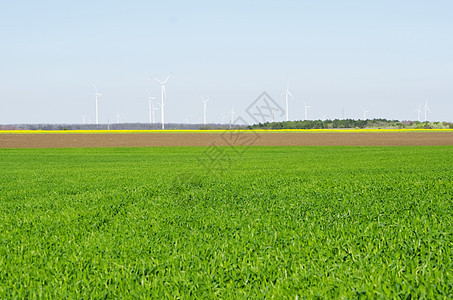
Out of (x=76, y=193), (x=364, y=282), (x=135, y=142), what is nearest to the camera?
(x=364, y=282)

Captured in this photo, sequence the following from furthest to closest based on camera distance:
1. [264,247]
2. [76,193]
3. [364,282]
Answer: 1. [76,193]
2. [264,247]
3. [364,282]

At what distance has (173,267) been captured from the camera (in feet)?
21.6

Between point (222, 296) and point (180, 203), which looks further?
point (180, 203)

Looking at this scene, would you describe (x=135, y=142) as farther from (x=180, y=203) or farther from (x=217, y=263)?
(x=217, y=263)

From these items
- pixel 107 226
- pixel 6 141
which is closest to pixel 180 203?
pixel 107 226

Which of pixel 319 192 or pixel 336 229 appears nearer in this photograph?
pixel 336 229

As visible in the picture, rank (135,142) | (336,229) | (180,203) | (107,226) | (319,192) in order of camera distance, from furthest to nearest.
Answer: (135,142) → (319,192) → (180,203) → (107,226) → (336,229)

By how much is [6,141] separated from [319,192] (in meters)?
59.4

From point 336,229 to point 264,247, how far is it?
190 centimetres

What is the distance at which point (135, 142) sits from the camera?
59875 millimetres

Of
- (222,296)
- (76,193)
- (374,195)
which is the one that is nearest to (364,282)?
(222,296)

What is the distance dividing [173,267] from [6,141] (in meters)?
63.2

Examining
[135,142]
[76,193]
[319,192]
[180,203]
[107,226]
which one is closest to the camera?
[107,226]

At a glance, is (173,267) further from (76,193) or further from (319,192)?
(76,193)
